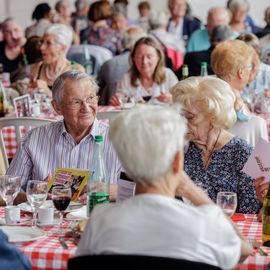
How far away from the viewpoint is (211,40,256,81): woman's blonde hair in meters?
5.17

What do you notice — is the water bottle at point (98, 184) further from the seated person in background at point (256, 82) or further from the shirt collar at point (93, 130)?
the seated person in background at point (256, 82)

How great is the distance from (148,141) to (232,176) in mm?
1621

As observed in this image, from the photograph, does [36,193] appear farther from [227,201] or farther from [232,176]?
[232,176]

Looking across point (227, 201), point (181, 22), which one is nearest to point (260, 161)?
point (227, 201)

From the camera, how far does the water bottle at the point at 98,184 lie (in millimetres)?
3398

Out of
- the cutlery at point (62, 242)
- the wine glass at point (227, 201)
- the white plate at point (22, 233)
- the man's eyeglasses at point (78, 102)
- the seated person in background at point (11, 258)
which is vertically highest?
the man's eyeglasses at point (78, 102)

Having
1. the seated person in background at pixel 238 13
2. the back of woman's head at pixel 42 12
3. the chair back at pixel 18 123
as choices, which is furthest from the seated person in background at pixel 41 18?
the chair back at pixel 18 123

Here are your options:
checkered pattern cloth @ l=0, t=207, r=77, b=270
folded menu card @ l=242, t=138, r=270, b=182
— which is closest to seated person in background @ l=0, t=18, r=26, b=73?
folded menu card @ l=242, t=138, r=270, b=182

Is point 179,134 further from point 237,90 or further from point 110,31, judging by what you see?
point 110,31

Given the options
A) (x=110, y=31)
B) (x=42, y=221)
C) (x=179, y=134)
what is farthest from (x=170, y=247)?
(x=110, y=31)

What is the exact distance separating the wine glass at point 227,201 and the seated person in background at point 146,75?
13.2ft

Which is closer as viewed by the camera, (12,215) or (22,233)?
(22,233)

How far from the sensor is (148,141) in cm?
230

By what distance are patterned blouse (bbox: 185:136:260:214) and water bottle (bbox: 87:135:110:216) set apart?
47 cm
